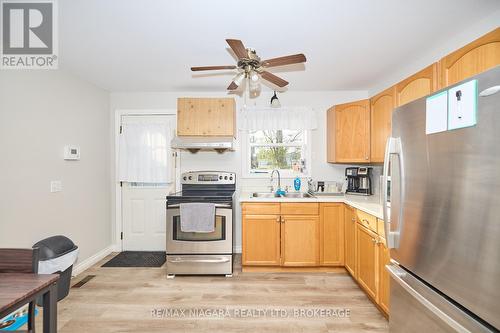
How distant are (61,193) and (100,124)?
3.71 ft

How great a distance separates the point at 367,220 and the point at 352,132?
1183 millimetres

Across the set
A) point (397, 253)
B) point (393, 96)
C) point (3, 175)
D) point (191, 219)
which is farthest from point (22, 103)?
point (393, 96)

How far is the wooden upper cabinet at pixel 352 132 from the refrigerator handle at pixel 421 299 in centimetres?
168

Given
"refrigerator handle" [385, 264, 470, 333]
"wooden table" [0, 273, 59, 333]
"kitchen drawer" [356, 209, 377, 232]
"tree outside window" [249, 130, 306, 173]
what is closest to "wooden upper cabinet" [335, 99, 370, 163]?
"tree outside window" [249, 130, 306, 173]

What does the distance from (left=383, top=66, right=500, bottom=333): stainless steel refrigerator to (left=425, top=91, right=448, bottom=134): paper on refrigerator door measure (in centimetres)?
1

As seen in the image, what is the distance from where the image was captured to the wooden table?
951 mm

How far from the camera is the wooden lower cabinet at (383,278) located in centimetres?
187

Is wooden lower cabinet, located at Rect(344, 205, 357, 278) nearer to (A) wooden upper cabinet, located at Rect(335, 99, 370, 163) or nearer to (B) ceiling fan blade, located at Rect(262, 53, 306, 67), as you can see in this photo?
(A) wooden upper cabinet, located at Rect(335, 99, 370, 163)

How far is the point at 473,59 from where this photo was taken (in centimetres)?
138

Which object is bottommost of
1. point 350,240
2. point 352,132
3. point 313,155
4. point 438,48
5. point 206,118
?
point 350,240

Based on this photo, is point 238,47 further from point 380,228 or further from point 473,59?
point 380,228

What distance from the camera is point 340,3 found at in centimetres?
155

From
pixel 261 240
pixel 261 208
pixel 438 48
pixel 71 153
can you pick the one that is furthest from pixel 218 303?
pixel 438 48

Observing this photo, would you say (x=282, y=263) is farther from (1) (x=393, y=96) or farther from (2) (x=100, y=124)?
(2) (x=100, y=124)
